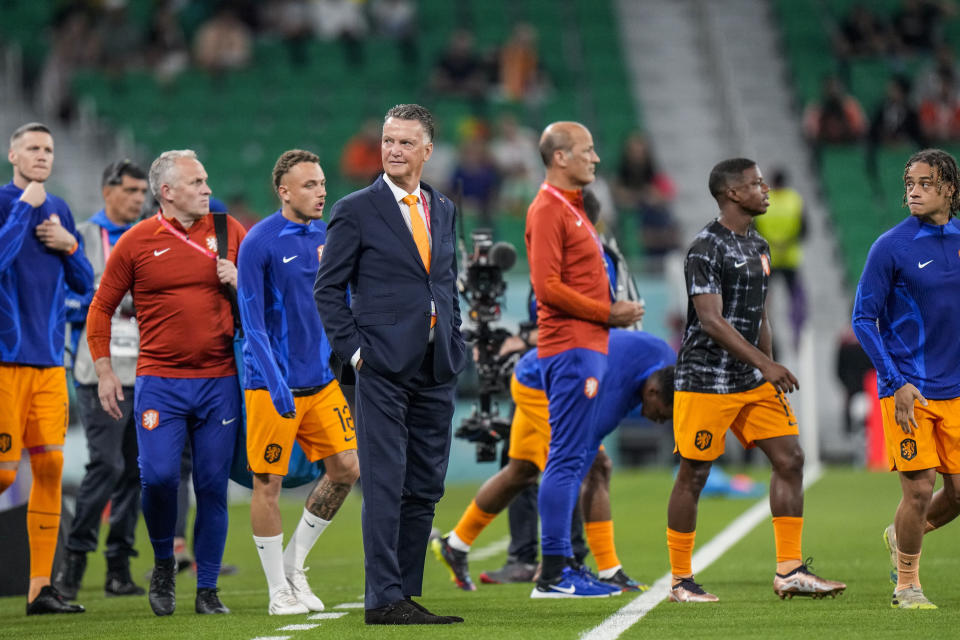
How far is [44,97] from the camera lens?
74.0 feet

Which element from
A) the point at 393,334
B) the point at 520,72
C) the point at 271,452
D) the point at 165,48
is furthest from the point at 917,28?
the point at 393,334

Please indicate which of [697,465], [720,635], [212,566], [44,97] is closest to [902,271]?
[697,465]

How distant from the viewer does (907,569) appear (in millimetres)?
7133

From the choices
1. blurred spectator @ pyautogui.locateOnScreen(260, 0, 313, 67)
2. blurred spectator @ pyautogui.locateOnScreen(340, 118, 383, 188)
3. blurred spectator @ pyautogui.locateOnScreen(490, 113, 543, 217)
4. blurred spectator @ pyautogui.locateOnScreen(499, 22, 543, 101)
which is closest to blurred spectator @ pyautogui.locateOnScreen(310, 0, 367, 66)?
blurred spectator @ pyautogui.locateOnScreen(260, 0, 313, 67)

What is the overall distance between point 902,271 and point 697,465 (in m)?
1.36

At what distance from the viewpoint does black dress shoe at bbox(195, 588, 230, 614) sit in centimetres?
772

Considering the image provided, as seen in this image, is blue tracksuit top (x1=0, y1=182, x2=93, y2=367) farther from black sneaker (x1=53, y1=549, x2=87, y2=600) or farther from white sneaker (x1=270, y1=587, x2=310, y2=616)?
white sneaker (x1=270, y1=587, x2=310, y2=616)

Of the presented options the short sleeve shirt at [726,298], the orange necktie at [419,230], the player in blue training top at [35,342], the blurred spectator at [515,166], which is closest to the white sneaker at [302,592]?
the player in blue training top at [35,342]

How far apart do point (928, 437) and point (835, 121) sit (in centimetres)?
1558

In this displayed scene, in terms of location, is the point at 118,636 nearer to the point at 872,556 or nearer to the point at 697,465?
the point at 697,465

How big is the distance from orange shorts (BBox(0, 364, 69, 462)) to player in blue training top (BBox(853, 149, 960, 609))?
407 centimetres

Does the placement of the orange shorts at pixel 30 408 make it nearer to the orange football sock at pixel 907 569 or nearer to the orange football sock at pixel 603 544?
the orange football sock at pixel 603 544

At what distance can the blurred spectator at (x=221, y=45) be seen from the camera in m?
23.5

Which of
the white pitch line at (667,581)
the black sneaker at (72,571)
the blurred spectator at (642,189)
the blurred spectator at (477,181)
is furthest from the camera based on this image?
the blurred spectator at (642,189)
